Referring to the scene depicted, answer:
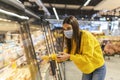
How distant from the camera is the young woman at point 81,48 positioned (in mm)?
2811

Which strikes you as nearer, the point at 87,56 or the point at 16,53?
the point at 16,53

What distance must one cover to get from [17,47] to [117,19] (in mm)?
23658

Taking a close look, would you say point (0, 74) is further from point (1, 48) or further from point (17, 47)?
point (17, 47)

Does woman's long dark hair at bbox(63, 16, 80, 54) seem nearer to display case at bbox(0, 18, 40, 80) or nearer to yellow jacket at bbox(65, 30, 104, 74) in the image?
yellow jacket at bbox(65, 30, 104, 74)

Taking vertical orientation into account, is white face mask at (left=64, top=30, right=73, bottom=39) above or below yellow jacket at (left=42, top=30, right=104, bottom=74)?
above

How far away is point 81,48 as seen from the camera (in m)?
2.89

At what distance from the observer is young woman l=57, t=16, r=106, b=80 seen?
2.81 m

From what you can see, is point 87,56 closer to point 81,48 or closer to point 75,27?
point 81,48

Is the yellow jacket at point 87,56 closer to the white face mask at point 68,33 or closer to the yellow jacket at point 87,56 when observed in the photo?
the yellow jacket at point 87,56

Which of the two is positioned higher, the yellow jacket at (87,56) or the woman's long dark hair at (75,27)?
the woman's long dark hair at (75,27)

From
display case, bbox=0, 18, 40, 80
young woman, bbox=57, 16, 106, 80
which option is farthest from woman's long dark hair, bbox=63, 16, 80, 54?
display case, bbox=0, 18, 40, 80

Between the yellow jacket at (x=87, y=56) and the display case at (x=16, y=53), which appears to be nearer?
the display case at (x=16, y=53)

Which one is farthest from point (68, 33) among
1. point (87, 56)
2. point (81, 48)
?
point (87, 56)

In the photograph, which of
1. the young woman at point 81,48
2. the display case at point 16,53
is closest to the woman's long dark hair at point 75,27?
the young woman at point 81,48
